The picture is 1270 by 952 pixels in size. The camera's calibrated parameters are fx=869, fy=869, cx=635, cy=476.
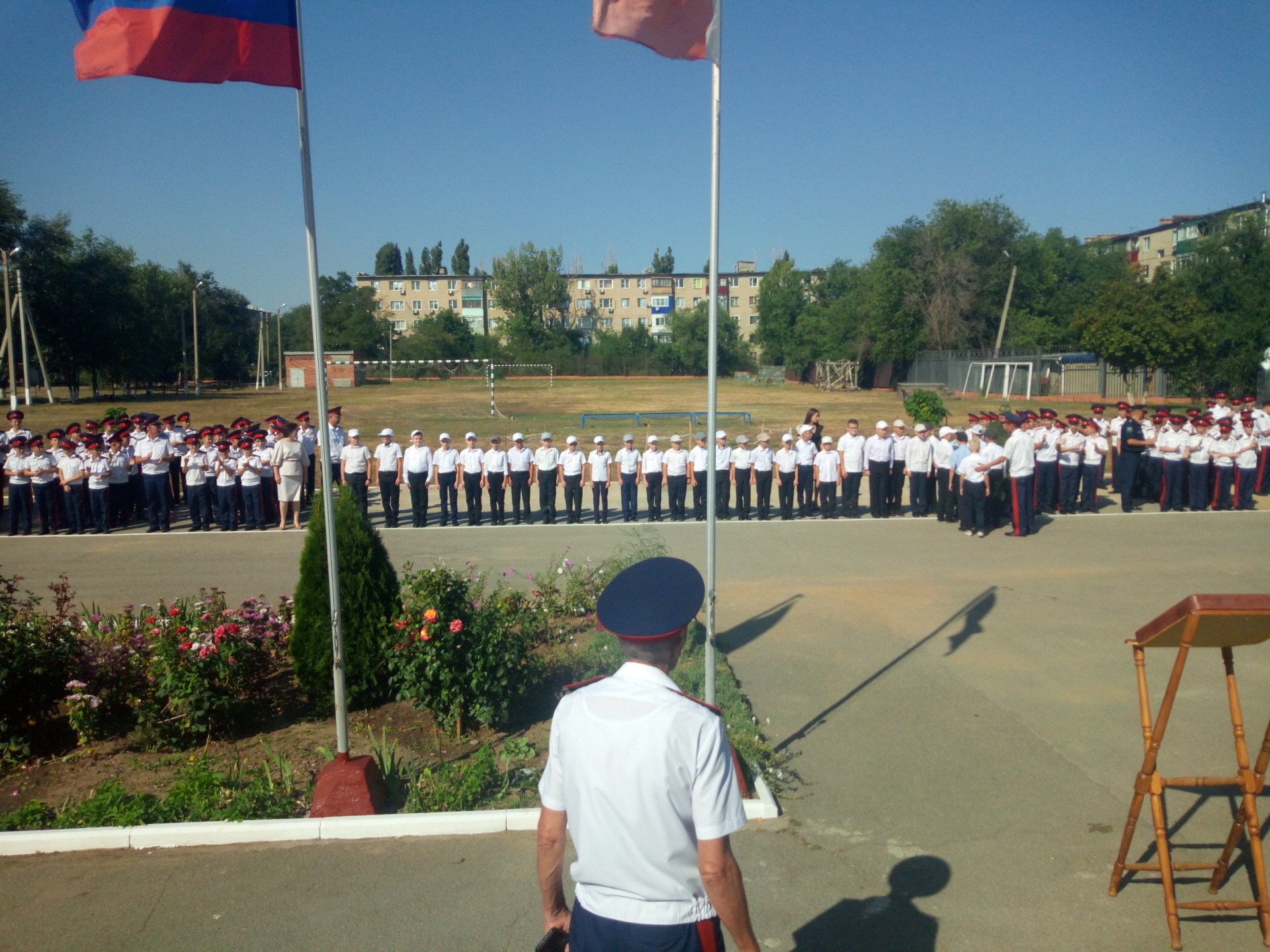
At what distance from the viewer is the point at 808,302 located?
82.2m

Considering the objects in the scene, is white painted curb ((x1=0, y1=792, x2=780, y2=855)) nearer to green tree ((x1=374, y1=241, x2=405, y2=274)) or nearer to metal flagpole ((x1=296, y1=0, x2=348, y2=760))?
metal flagpole ((x1=296, y1=0, x2=348, y2=760))

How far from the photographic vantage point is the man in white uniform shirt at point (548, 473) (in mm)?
16422

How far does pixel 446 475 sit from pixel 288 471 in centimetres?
278

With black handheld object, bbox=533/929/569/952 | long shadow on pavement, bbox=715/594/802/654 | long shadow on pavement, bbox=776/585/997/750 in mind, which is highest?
black handheld object, bbox=533/929/569/952

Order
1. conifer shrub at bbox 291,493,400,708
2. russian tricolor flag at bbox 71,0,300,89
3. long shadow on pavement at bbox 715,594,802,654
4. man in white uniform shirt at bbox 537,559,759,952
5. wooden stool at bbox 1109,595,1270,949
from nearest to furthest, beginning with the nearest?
man in white uniform shirt at bbox 537,559,759,952
wooden stool at bbox 1109,595,1270,949
russian tricolor flag at bbox 71,0,300,89
conifer shrub at bbox 291,493,400,708
long shadow on pavement at bbox 715,594,802,654

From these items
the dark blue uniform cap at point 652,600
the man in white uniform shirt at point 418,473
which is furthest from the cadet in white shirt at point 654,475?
the dark blue uniform cap at point 652,600

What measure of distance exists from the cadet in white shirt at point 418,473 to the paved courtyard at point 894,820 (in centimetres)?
528

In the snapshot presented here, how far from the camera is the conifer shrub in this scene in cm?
672

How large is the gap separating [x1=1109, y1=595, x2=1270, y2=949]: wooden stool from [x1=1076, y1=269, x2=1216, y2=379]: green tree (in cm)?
3608

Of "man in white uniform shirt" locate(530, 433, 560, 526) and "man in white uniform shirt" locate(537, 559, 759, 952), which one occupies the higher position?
"man in white uniform shirt" locate(537, 559, 759, 952)

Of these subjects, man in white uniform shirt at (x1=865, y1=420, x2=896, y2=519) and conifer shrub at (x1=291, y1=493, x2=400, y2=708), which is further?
man in white uniform shirt at (x1=865, y1=420, x2=896, y2=519)

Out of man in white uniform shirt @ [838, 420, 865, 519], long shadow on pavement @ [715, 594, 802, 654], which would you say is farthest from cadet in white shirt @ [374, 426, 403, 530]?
long shadow on pavement @ [715, 594, 802, 654]

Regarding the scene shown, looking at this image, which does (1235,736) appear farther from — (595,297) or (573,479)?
(595,297)

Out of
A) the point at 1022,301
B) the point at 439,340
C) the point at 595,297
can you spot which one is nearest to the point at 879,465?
the point at 1022,301
